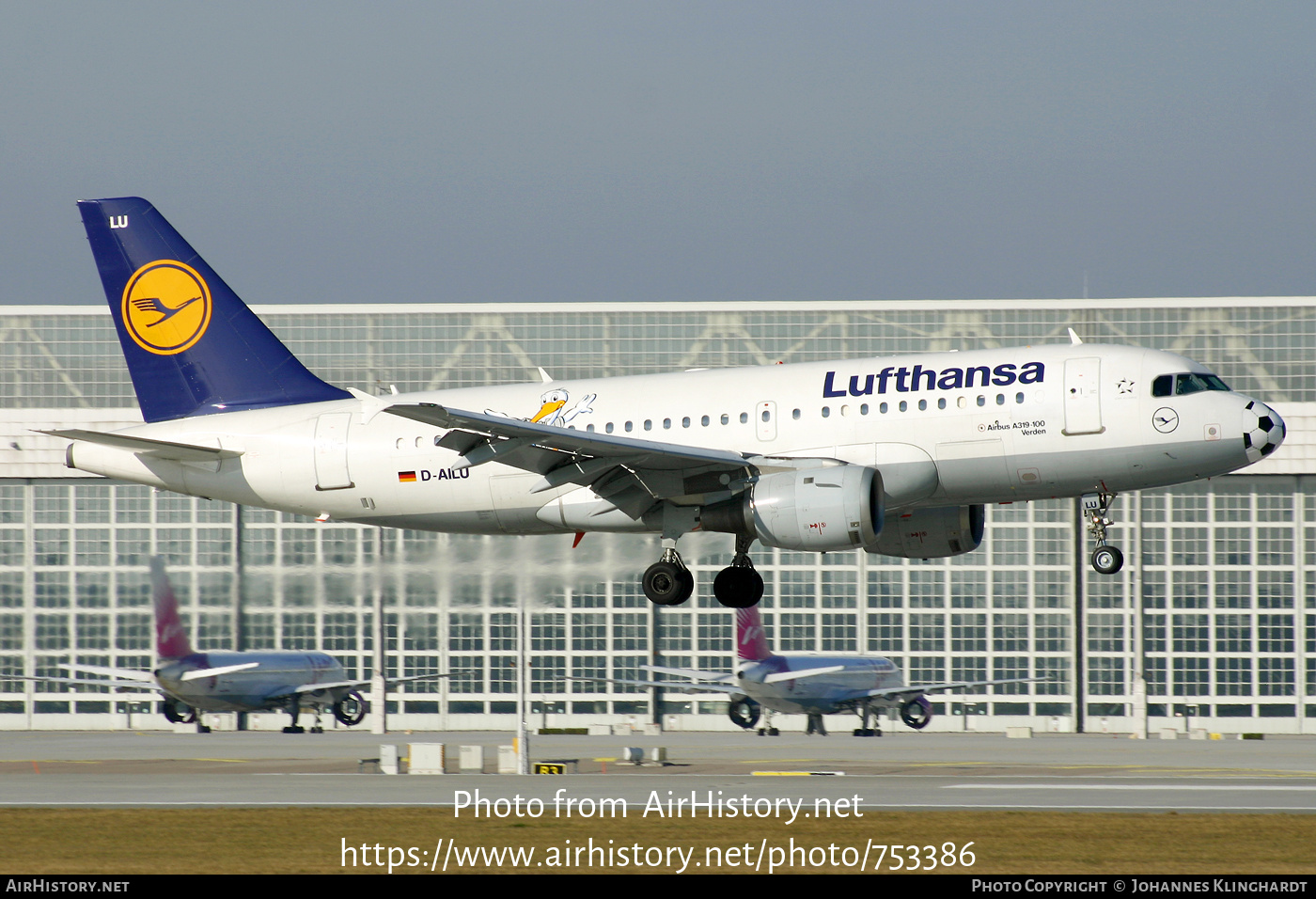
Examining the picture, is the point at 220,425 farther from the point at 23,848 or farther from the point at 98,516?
the point at 98,516

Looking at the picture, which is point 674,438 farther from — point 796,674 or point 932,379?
point 796,674

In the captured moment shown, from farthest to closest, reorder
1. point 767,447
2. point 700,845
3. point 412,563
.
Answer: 1. point 412,563
2. point 767,447
3. point 700,845

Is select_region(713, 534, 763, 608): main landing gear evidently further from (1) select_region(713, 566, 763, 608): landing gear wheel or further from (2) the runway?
(2) the runway

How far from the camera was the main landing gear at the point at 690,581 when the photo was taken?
3434cm

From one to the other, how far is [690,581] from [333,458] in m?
9.14

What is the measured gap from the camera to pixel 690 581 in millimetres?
34406

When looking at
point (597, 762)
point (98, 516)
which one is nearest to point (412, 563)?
point (597, 762)

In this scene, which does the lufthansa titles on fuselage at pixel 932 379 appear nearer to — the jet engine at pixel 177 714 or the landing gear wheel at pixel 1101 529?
the landing gear wheel at pixel 1101 529

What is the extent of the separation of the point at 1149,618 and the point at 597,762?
32328 mm

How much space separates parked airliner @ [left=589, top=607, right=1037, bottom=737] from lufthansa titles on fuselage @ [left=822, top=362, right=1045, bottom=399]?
109ft

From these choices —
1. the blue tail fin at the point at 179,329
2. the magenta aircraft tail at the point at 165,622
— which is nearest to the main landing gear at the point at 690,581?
the blue tail fin at the point at 179,329

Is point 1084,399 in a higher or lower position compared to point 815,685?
higher

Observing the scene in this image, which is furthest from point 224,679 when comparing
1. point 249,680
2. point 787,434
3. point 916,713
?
point 787,434

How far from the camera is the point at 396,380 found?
223ft
